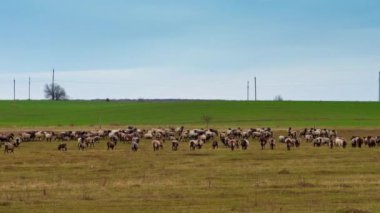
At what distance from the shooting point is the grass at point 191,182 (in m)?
24.2

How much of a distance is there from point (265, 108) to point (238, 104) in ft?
31.3

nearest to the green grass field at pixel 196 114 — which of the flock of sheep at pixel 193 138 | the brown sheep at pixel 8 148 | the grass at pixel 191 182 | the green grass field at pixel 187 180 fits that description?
the flock of sheep at pixel 193 138

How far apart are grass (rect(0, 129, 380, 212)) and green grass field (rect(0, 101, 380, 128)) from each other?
62175mm

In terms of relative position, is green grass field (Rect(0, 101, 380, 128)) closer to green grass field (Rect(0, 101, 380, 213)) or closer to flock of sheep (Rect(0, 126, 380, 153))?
flock of sheep (Rect(0, 126, 380, 153))

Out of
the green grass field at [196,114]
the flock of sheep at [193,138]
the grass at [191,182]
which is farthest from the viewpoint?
the green grass field at [196,114]

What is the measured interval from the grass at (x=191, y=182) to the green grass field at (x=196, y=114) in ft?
204

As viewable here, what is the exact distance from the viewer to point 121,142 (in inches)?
2562

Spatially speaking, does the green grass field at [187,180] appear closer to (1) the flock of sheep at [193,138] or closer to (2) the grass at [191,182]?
(2) the grass at [191,182]

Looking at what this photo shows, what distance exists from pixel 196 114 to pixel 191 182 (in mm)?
94994

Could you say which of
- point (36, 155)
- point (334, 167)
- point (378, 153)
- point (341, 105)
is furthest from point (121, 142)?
point (341, 105)

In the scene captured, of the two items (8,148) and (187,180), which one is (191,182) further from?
(8,148)

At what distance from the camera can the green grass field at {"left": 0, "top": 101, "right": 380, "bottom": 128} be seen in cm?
11150

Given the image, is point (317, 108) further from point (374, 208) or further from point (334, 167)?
point (374, 208)

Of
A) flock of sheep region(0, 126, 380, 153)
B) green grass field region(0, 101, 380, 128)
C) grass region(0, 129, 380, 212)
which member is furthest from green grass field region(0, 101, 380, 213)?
green grass field region(0, 101, 380, 128)
